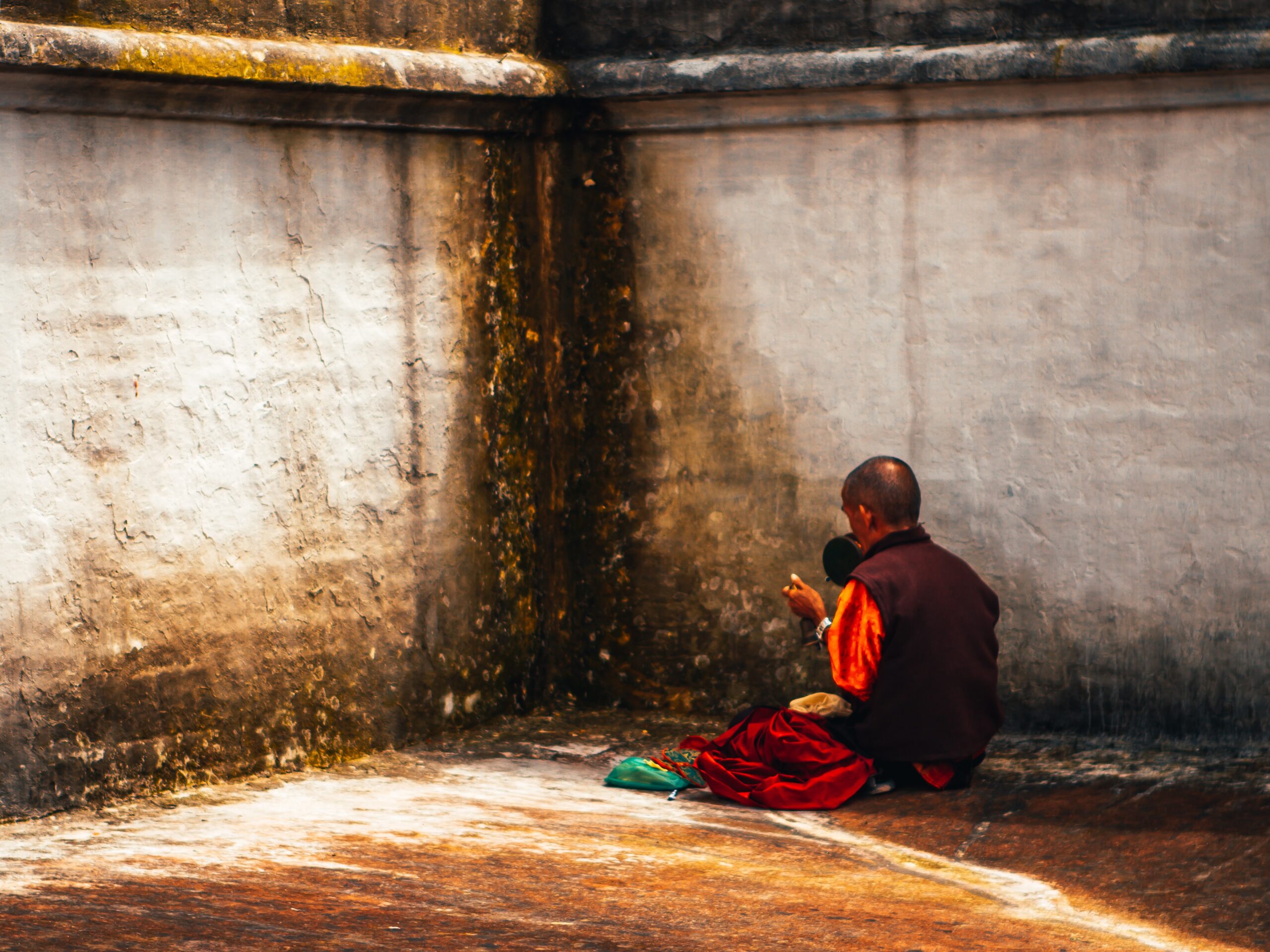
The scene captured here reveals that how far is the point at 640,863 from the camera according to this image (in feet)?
14.9

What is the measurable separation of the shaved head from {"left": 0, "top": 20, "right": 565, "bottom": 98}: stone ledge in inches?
75.4

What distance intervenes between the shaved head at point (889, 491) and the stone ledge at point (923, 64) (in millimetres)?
1402

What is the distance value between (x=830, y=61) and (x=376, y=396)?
2.02 m

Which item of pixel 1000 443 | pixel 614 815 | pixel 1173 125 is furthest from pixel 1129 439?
pixel 614 815

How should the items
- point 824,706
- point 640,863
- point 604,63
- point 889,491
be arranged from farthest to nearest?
point 604,63, point 824,706, point 889,491, point 640,863

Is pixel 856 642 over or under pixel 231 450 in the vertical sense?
under

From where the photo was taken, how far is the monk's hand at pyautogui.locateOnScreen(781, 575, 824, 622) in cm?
543

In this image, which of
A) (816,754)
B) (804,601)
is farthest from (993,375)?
(816,754)

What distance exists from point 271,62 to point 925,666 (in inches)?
112

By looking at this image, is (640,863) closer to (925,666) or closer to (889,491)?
(925,666)

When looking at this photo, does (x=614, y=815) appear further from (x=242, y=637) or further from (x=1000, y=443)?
(x=1000, y=443)

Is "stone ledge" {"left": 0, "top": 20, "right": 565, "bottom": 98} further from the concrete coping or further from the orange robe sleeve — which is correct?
the orange robe sleeve

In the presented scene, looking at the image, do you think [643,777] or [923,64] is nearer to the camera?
[643,777]

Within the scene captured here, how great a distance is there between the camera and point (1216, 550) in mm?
5578
